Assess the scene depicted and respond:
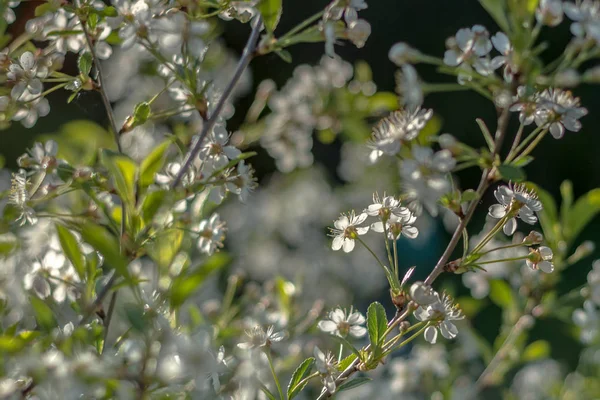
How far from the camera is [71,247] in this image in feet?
2.36

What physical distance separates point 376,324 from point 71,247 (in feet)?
1.07

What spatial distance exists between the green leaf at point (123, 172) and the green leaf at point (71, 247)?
0.07 meters

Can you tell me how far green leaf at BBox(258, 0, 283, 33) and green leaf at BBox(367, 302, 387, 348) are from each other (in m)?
0.32

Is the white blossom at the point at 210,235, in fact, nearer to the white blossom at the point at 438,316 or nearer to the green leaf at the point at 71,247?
the green leaf at the point at 71,247

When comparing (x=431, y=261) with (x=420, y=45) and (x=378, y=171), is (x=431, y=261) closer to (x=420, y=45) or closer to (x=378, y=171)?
(x=378, y=171)

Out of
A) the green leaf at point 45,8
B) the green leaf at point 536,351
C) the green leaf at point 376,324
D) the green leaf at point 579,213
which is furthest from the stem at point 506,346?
the green leaf at point 45,8

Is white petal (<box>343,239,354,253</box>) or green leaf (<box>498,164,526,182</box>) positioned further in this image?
white petal (<box>343,239,354,253</box>)

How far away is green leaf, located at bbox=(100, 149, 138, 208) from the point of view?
2.17 ft

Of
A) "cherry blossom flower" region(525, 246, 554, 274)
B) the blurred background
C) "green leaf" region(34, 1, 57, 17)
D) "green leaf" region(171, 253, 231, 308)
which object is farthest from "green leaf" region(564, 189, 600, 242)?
the blurred background

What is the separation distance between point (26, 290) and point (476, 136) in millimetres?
4549

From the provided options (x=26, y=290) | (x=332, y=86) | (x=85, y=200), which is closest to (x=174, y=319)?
(x=26, y=290)

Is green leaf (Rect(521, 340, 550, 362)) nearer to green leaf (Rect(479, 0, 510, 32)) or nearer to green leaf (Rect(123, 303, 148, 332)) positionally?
green leaf (Rect(479, 0, 510, 32))

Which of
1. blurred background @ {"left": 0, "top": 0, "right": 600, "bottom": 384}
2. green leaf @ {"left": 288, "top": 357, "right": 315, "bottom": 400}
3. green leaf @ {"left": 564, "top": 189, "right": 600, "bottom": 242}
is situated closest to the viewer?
green leaf @ {"left": 288, "top": 357, "right": 315, "bottom": 400}

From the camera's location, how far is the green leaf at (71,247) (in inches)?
Answer: 27.7
